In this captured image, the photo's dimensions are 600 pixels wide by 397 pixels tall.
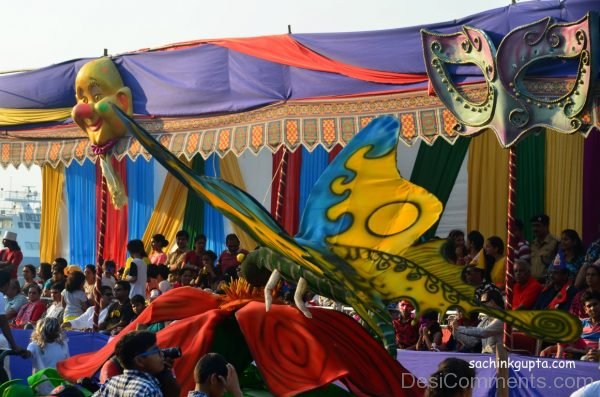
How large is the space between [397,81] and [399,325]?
2.09 m

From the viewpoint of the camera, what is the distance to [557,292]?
32.4 ft

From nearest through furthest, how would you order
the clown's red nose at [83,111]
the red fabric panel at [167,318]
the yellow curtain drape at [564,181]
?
the red fabric panel at [167,318] → the clown's red nose at [83,111] → the yellow curtain drape at [564,181]

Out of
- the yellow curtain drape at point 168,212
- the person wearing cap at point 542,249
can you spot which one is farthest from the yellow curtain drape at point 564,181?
the yellow curtain drape at point 168,212

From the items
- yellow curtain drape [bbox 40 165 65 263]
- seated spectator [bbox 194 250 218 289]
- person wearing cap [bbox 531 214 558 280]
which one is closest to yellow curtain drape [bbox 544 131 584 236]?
person wearing cap [bbox 531 214 558 280]

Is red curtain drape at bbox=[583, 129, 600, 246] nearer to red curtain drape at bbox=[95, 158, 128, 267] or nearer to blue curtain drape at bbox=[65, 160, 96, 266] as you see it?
red curtain drape at bbox=[95, 158, 128, 267]

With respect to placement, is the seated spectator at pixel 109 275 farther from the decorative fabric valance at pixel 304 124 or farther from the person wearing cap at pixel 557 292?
the person wearing cap at pixel 557 292

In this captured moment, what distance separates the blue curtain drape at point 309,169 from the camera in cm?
1557

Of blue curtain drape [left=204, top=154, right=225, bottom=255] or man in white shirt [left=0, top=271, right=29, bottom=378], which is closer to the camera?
man in white shirt [left=0, top=271, right=29, bottom=378]

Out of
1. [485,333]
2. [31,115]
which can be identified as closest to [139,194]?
[31,115]

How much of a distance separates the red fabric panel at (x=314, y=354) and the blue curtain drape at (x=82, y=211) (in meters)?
10.7

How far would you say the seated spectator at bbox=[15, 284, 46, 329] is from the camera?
13000 millimetres

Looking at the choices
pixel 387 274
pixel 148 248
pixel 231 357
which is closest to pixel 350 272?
pixel 387 274

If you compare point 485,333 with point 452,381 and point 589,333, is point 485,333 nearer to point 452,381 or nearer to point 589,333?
point 589,333

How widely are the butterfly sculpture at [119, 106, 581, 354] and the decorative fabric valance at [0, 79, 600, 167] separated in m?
1.82
